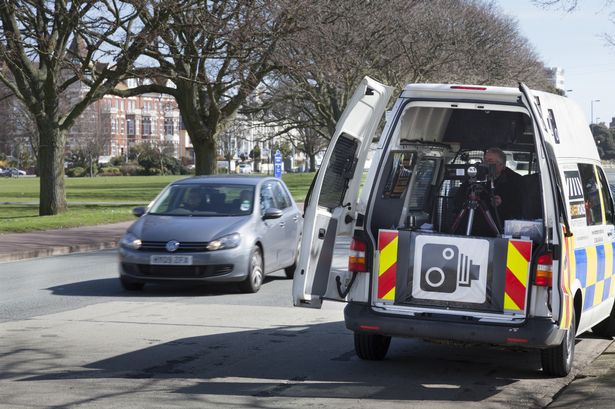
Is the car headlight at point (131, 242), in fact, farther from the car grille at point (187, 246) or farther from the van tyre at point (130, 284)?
the van tyre at point (130, 284)

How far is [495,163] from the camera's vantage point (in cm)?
914

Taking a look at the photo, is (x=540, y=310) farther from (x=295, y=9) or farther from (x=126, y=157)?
(x=126, y=157)

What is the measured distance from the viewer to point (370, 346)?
8961mm

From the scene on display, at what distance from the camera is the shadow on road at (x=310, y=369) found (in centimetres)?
782

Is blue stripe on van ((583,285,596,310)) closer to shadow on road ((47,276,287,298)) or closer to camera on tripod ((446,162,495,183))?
camera on tripod ((446,162,495,183))

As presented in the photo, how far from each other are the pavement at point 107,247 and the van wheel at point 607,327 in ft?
1.30

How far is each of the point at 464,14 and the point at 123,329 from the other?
4336cm

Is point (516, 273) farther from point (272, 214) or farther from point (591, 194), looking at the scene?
point (272, 214)

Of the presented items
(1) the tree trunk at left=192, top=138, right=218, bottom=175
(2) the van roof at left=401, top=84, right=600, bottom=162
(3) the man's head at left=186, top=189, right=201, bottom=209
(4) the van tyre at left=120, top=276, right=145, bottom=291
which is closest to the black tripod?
(2) the van roof at left=401, top=84, right=600, bottom=162

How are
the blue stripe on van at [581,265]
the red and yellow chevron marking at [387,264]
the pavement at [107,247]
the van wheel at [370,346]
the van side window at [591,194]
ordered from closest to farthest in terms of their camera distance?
the pavement at [107,247] < the red and yellow chevron marking at [387,264] < the blue stripe on van at [581,265] < the van wheel at [370,346] < the van side window at [591,194]

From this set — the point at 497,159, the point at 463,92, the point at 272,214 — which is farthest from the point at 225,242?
the point at 463,92

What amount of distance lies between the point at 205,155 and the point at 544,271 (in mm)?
30918

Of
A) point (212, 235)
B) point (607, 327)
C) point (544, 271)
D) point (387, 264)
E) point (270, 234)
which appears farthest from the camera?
point (270, 234)

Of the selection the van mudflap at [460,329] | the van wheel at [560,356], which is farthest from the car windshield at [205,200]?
the van wheel at [560,356]
